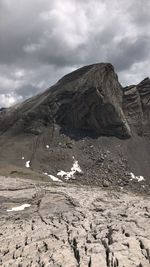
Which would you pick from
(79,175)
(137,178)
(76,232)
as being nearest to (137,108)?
(137,178)

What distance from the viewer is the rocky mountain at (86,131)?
152 meters

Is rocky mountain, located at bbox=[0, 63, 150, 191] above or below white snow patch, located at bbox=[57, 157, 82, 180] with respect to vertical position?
above

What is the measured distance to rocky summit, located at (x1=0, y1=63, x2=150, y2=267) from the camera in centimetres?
2930

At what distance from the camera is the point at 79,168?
152125 mm

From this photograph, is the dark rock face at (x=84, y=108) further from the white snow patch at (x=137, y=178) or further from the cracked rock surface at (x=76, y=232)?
the cracked rock surface at (x=76, y=232)

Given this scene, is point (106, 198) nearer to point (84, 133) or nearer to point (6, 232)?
point (6, 232)

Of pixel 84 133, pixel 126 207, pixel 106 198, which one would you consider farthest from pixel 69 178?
pixel 126 207

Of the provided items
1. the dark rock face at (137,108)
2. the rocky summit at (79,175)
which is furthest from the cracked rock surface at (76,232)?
the dark rock face at (137,108)

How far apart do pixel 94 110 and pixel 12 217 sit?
134 meters

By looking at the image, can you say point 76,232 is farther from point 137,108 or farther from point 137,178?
point 137,108

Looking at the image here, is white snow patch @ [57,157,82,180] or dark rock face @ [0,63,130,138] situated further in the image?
dark rock face @ [0,63,130,138]

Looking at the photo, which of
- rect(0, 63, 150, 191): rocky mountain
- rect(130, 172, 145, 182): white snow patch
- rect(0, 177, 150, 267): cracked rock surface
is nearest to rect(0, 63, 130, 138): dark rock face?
rect(0, 63, 150, 191): rocky mountain

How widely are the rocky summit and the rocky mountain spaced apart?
38 cm

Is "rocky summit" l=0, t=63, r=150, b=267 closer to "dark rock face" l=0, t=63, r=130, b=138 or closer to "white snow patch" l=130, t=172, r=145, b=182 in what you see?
"white snow patch" l=130, t=172, r=145, b=182
